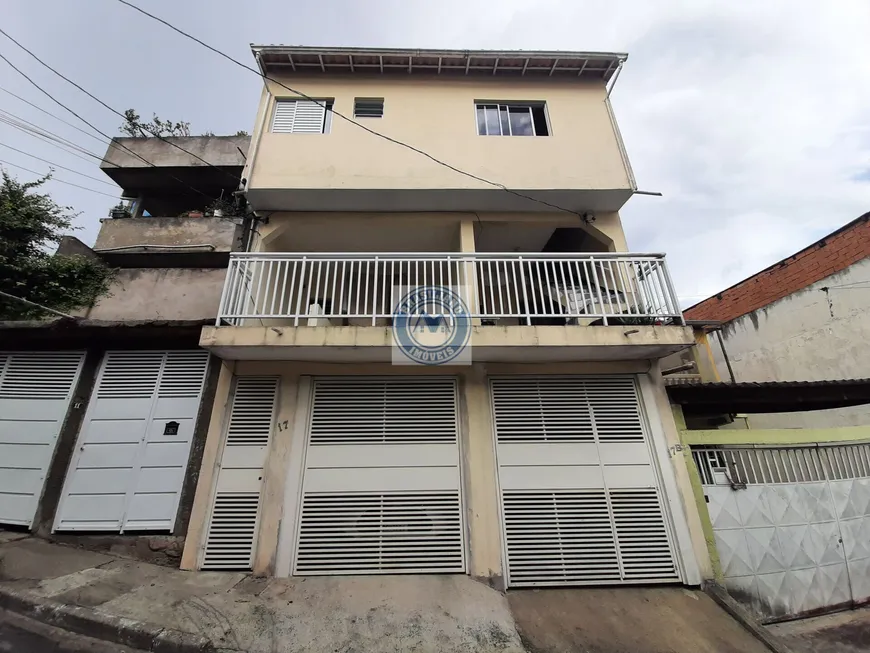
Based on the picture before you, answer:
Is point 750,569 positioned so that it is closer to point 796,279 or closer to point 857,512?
point 857,512

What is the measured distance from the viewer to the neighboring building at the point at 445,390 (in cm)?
418

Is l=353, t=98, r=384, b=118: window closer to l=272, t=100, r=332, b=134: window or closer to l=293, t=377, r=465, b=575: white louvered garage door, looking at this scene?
l=272, t=100, r=332, b=134: window

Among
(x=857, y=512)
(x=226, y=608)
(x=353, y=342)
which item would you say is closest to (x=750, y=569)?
(x=857, y=512)

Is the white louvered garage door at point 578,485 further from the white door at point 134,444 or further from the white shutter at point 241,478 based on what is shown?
the white door at point 134,444

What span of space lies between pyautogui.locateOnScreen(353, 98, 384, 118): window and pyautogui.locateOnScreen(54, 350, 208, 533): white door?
5096 millimetres

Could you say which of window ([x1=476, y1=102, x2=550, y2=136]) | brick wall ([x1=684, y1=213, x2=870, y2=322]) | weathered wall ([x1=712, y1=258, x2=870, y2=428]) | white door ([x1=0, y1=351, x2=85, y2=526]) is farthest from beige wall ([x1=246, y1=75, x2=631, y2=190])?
brick wall ([x1=684, y1=213, x2=870, y2=322])

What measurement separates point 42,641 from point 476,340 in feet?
15.8

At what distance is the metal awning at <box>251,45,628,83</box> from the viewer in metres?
6.45

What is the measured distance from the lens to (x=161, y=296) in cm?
607

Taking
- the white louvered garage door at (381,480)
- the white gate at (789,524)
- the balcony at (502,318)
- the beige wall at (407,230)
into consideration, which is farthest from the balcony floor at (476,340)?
the beige wall at (407,230)

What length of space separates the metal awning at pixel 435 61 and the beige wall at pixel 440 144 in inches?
7.7

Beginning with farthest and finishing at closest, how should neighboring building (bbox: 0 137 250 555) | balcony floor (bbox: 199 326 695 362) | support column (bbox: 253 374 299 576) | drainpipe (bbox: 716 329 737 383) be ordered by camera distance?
drainpipe (bbox: 716 329 737 383) → neighboring building (bbox: 0 137 250 555) → balcony floor (bbox: 199 326 695 362) → support column (bbox: 253 374 299 576)

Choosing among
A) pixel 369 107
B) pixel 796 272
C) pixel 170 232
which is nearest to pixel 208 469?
pixel 170 232

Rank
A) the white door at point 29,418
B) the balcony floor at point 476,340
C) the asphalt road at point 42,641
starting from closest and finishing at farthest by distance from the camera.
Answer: the asphalt road at point 42,641 → the balcony floor at point 476,340 → the white door at point 29,418
